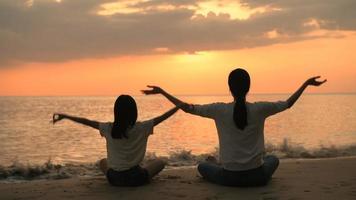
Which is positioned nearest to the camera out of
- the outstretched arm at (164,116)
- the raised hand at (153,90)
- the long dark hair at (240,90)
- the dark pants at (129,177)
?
the long dark hair at (240,90)

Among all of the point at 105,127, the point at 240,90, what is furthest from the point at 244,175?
the point at 105,127

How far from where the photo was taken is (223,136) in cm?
703

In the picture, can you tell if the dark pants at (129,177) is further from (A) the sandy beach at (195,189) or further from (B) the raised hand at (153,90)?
(B) the raised hand at (153,90)

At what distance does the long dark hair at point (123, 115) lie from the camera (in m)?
7.18

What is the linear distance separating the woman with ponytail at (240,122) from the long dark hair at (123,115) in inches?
17.1

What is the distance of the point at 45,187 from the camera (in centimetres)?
809

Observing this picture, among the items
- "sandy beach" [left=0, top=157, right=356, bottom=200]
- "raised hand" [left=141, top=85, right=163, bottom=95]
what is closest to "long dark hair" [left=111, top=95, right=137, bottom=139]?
"raised hand" [left=141, top=85, right=163, bottom=95]

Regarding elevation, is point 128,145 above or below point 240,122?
below

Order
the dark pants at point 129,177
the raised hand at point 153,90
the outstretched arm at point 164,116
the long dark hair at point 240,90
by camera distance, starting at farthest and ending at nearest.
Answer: the dark pants at point 129,177, the outstretched arm at point 164,116, the raised hand at point 153,90, the long dark hair at point 240,90

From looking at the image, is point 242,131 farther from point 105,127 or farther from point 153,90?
point 105,127

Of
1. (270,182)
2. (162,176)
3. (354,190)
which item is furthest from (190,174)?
(354,190)

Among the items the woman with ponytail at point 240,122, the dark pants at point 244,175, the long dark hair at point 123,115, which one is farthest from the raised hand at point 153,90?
the dark pants at point 244,175

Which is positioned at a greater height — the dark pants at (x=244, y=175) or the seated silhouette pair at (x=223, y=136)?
the seated silhouette pair at (x=223, y=136)

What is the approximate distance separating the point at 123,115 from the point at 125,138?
1.31 ft
